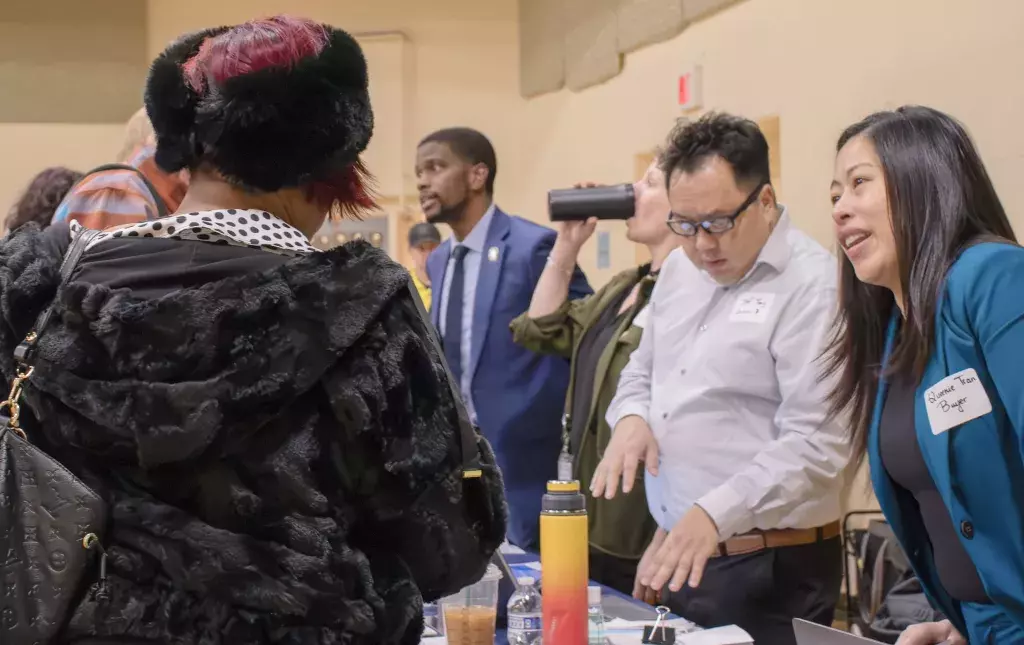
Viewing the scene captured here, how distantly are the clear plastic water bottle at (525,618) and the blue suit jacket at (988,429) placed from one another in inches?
24.1

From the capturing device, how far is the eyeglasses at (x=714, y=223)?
210 cm

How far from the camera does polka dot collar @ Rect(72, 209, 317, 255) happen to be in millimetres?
1034

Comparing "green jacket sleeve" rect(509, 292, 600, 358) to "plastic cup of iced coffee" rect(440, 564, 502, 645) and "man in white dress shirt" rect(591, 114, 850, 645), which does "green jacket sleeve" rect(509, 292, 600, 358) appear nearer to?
"man in white dress shirt" rect(591, 114, 850, 645)

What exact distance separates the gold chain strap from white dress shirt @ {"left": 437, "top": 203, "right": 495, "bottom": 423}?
2.19 m

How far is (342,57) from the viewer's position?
3.58 feet

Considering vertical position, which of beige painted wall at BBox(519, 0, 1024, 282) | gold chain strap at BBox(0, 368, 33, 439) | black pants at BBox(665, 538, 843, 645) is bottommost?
black pants at BBox(665, 538, 843, 645)

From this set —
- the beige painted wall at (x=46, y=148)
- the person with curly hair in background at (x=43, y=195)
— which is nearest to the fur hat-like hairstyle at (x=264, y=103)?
the person with curly hair in background at (x=43, y=195)

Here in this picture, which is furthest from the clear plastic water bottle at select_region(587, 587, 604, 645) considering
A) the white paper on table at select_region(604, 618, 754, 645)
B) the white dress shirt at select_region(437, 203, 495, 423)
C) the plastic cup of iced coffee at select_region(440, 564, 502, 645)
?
the white dress shirt at select_region(437, 203, 495, 423)

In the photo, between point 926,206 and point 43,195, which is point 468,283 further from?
point 926,206

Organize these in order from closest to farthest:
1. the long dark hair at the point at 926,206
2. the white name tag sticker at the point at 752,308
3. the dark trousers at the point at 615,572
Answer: the long dark hair at the point at 926,206 < the white name tag sticker at the point at 752,308 < the dark trousers at the point at 615,572

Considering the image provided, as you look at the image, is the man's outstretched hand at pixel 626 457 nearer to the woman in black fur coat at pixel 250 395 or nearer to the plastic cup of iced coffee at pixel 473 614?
the plastic cup of iced coffee at pixel 473 614

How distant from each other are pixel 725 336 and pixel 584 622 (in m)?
0.78

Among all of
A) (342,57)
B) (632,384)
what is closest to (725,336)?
(632,384)

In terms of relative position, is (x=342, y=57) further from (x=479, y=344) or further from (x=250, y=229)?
(x=479, y=344)
